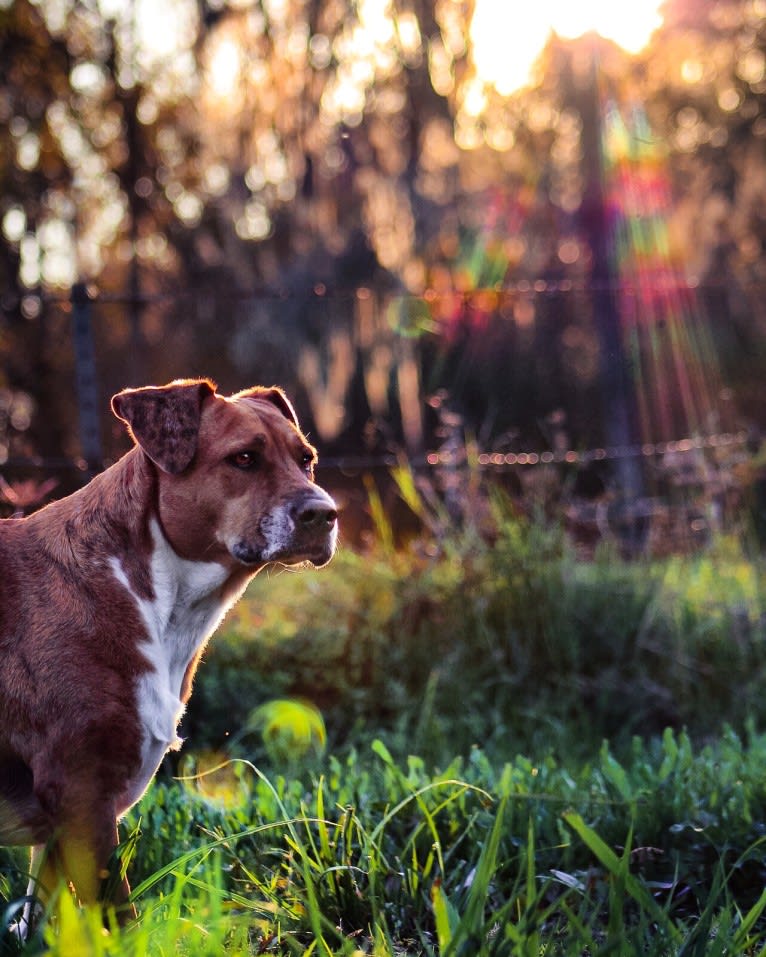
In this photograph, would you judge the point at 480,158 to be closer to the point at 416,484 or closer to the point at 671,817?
the point at 416,484

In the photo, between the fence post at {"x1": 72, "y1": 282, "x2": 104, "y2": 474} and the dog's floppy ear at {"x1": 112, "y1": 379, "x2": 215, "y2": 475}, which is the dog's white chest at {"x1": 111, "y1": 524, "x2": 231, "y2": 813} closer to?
the dog's floppy ear at {"x1": 112, "y1": 379, "x2": 215, "y2": 475}

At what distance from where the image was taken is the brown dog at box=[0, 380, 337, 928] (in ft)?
8.43

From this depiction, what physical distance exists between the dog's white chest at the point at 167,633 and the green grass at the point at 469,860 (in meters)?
0.28

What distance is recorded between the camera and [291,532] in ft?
9.55

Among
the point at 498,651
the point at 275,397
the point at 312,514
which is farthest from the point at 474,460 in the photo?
the point at 312,514

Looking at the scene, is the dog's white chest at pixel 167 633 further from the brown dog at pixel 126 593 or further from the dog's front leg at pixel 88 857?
the dog's front leg at pixel 88 857

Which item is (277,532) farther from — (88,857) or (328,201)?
(328,201)

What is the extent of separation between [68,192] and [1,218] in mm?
1517

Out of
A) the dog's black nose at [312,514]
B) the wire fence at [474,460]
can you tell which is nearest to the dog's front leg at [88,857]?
the dog's black nose at [312,514]

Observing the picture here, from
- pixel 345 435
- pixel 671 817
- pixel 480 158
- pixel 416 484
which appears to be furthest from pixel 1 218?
pixel 671 817

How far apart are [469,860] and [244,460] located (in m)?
1.40

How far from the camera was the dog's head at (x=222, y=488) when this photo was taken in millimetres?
2904

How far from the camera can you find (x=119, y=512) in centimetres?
288

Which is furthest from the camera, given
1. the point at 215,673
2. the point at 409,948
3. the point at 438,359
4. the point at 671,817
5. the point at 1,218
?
the point at 1,218
